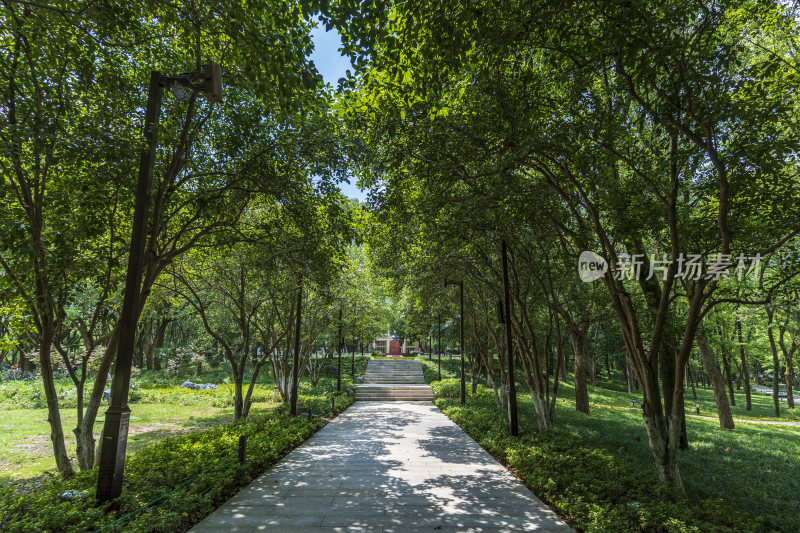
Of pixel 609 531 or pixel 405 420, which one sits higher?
pixel 609 531

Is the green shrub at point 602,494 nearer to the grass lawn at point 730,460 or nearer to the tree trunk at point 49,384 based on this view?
the grass lawn at point 730,460

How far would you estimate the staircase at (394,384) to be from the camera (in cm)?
2464

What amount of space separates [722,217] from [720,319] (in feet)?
56.0

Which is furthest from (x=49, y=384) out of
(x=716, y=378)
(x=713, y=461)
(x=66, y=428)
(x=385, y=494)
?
(x=716, y=378)

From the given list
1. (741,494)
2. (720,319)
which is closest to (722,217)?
(741,494)

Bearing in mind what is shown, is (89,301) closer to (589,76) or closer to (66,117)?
(66,117)

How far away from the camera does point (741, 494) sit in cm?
773

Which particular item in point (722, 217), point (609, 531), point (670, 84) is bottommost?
point (609, 531)

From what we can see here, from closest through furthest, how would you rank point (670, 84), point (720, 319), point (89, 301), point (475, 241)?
1. point (670, 84)
2. point (475, 241)
3. point (720, 319)
4. point (89, 301)

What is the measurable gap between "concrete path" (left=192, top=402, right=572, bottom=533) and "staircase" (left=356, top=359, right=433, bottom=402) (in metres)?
13.4

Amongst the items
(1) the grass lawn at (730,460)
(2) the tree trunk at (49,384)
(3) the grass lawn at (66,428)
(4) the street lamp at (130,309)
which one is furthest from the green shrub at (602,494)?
(3) the grass lawn at (66,428)

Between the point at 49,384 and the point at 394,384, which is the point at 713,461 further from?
the point at 394,384

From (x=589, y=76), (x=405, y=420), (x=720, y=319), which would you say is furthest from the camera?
(x=720, y=319)

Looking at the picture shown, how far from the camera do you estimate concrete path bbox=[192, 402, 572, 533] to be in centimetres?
535
